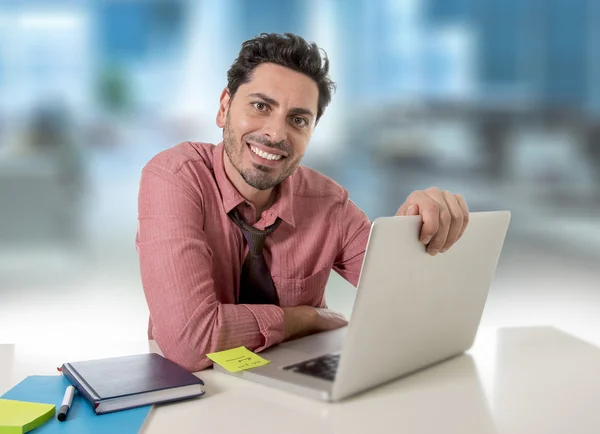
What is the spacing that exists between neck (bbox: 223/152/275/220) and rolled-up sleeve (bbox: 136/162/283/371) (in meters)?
0.26

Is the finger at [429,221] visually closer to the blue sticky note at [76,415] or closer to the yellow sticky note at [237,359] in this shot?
the yellow sticky note at [237,359]

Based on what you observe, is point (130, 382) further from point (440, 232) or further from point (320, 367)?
point (440, 232)

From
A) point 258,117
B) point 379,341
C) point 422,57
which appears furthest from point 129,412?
point 422,57

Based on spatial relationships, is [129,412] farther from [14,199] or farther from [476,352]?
[14,199]

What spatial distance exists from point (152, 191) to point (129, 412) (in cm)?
62

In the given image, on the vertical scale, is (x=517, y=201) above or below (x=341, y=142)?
below

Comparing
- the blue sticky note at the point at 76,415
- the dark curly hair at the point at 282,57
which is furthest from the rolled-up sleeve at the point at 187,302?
the dark curly hair at the point at 282,57

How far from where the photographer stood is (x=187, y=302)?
137 cm

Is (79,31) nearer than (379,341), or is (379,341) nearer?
(379,341)

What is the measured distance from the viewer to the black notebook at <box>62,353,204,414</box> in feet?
3.40

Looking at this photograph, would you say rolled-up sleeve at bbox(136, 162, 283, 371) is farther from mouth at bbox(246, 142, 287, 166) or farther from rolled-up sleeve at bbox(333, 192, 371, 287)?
rolled-up sleeve at bbox(333, 192, 371, 287)

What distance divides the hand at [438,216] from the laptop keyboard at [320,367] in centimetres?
25

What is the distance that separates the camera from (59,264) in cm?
519

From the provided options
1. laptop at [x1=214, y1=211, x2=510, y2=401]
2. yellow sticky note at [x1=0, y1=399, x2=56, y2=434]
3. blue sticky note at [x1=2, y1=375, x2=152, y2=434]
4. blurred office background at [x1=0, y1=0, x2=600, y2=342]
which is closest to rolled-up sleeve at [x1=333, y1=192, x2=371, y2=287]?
laptop at [x1=214, y1=211, x2=510, y2=401]
